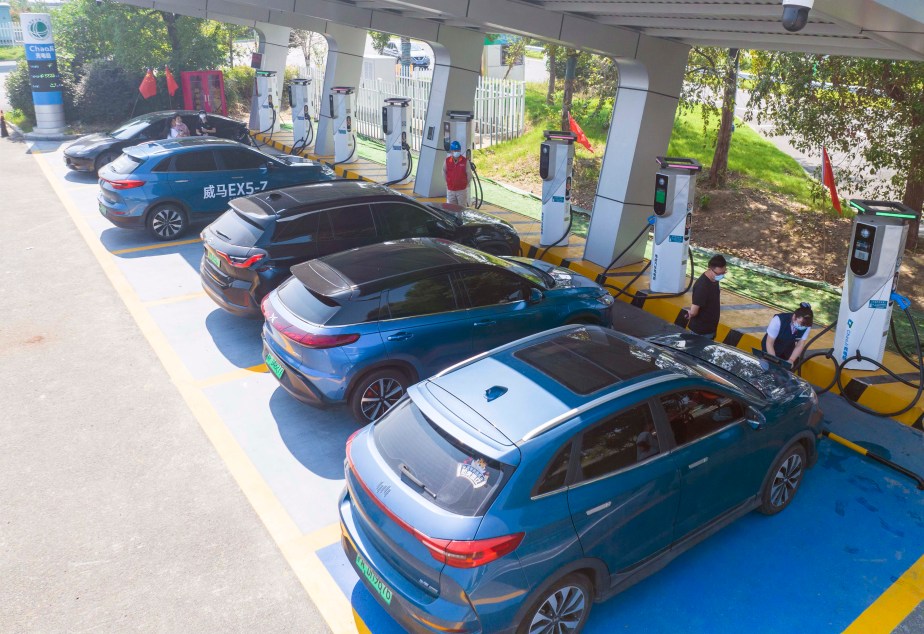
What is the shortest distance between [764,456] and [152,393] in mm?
5521

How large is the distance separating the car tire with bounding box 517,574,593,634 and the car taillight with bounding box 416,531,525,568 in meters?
0.43

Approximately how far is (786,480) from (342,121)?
14444 mm

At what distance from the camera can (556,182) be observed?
1118cm

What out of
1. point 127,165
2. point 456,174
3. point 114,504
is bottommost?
point 114,504

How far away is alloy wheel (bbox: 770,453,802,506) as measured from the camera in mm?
5480

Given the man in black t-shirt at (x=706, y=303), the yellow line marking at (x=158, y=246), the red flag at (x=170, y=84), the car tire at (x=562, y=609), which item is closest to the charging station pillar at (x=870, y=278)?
the man in black t-shirt at (x=706, y=303)

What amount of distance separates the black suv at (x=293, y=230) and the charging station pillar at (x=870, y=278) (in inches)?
181

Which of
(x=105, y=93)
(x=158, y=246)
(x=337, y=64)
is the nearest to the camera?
(x=158, y=246)

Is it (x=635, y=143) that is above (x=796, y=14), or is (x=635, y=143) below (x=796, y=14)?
below

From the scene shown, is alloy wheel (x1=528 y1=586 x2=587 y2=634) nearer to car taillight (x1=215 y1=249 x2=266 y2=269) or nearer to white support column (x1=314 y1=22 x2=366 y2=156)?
car taillight (x1=215 y1=249 x2=266 y2=269)

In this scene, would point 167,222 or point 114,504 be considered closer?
point 114,504

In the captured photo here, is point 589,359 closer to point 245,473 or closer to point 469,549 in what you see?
point 469,549

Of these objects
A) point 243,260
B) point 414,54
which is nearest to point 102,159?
A: point 243,260

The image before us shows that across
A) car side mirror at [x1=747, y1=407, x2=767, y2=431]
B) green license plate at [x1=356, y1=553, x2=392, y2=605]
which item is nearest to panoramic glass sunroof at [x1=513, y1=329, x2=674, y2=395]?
car side mirror at [x1=747, y1=407, x2=767, y2=431]
